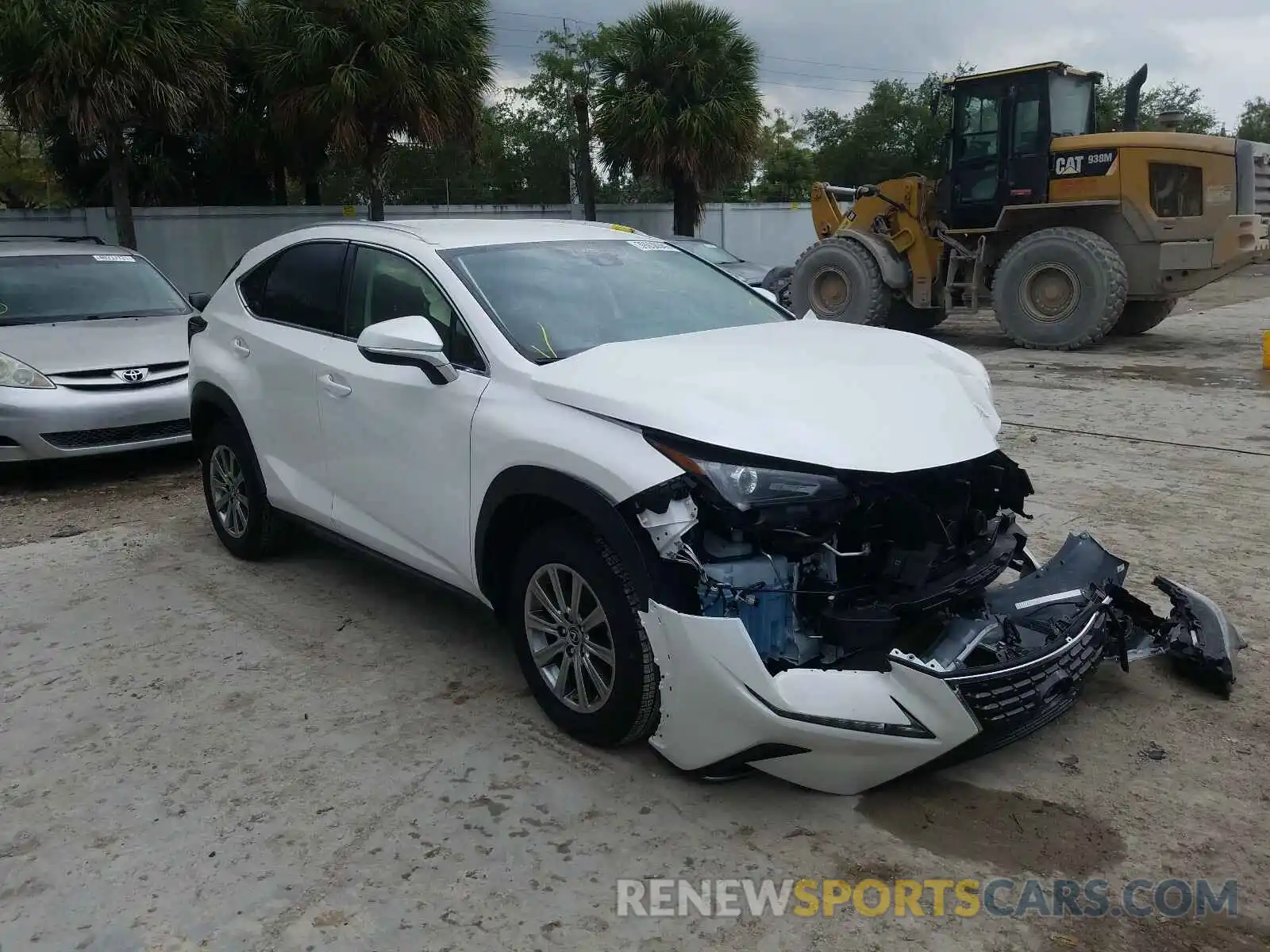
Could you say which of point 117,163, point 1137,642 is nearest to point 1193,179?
point 1137,642

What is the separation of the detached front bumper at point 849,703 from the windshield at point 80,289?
6.69 m

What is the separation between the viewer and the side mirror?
3648mm

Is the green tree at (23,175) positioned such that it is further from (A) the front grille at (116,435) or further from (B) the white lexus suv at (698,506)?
(B) the white lexus suv at (698,506)

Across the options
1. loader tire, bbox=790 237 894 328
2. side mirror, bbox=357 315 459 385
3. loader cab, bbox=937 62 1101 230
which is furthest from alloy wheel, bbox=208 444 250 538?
loader cab, bbox=937 62 1101 230

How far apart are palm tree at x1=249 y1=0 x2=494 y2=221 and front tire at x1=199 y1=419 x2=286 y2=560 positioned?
470 inches

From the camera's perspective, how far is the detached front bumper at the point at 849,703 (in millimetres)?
2822

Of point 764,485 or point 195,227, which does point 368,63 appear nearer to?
point 195,227

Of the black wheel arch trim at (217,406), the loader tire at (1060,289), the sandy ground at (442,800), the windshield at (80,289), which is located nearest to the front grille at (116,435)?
the windshield at (80,289)

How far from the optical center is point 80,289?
8172mm

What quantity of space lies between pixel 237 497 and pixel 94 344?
2767 millimetres

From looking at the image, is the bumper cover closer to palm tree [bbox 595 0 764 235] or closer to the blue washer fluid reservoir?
the blue washer fluid reservoir

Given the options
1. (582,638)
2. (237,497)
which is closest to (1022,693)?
(582,638)

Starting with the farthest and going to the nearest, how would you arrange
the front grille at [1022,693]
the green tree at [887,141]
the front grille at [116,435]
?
the green tree at [887,141]
the front grille at [116,435]
the front grille at [1022,693]

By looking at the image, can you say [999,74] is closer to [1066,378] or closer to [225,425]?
[1066,378]
